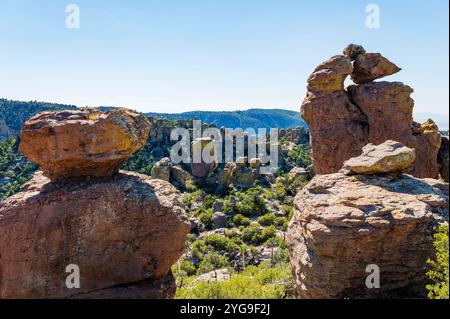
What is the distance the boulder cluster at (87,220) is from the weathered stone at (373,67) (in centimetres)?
1502

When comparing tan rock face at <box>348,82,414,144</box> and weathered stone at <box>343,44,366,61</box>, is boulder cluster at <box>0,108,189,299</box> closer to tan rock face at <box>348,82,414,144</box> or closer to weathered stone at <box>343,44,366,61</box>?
tan rock face at <box>348,82,414,144</box>

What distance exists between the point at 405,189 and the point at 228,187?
4303 cm

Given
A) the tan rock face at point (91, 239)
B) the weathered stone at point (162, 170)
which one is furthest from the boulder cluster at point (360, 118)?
the weathered stone at point (162, 170)

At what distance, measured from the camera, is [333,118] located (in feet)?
65.7

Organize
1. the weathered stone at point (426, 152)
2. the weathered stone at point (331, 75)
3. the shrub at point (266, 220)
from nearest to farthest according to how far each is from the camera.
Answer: the weathered stone at point (426, 152) → the weathered stone at point (331, 75) → the shrub at point (266, 220)

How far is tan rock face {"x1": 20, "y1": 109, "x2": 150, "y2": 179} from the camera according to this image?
1059cm

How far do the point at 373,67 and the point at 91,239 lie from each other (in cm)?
1821

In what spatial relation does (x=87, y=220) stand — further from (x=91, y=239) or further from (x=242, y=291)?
(x=242, y=291)

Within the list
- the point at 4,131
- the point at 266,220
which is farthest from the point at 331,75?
the point at 4,131

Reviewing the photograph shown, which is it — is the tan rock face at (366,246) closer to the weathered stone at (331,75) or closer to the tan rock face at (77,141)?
the tan rock face at (77,141)

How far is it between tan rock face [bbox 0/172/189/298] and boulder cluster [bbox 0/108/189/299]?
3 centimetres

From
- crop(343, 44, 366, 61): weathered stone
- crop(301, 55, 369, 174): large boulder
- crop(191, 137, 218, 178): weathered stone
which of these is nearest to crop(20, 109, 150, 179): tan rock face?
crop(301, 55, 369, 174): large boulder

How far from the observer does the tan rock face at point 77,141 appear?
1059 centimetres
